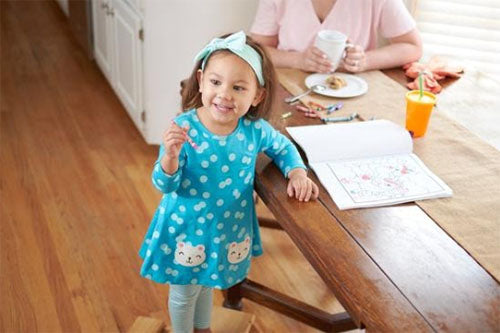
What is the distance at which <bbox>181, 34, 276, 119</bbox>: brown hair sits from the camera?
1413 mm

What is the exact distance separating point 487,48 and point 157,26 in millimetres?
1319

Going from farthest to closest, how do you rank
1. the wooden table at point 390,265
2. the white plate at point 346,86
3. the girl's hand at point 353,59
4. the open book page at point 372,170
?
the girl's hand at point 353,59 → the white plate at point 346,86 → the open book page at point 372,170 → the wooden table at point 390,265

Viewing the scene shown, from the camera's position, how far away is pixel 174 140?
1.30 metres

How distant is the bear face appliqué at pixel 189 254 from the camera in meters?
1.50

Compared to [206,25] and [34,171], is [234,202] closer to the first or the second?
[206,25]

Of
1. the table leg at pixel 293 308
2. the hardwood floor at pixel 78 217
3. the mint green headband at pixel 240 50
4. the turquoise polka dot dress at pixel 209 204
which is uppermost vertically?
the mint green headband at pixel 240 50

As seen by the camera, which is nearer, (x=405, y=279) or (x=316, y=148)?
(x=405, y=279)

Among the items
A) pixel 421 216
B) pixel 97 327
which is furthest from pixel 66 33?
pixel 421 216

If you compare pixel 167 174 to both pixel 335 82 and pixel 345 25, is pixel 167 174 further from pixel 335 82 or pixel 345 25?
pixel 345 25

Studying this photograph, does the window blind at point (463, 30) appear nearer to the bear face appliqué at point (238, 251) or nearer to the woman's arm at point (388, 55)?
the woman's arm at point (388, 55)

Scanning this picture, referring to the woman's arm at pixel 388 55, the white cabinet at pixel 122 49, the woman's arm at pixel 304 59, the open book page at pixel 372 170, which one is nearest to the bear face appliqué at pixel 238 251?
the open book page at pixel 372 170

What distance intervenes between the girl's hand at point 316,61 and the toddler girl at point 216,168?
513 mm

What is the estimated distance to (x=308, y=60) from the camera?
197 cm

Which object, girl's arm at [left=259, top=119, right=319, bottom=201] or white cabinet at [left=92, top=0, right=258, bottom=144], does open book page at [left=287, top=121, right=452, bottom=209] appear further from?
white cabinet at [left=92, top=0, right=258, bottom=144]
